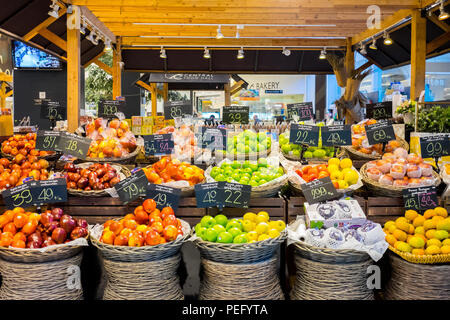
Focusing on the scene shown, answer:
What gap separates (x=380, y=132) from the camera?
121 inches

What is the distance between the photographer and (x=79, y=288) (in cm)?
210

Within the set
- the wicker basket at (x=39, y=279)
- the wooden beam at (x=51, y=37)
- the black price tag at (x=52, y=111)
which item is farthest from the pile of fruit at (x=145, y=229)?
the wooden beam at (x=51, y=37)

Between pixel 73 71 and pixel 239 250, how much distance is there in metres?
4.37

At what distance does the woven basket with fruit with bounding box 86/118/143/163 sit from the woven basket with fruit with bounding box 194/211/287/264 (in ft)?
4.89

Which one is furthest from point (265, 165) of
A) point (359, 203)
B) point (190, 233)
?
point (190, 233)

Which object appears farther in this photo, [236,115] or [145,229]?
[236,115]

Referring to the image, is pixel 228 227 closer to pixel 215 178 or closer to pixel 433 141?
pixel 215 178

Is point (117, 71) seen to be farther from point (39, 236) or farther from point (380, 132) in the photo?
point (39, 236)

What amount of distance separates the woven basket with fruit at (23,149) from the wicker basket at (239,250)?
78.8 inches

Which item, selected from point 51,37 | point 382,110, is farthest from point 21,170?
point 51,37

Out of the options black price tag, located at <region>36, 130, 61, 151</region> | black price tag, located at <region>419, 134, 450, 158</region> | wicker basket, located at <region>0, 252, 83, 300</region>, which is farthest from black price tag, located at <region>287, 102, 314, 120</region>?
wicker basket, located at <region>0, 252, 83, 300</region>

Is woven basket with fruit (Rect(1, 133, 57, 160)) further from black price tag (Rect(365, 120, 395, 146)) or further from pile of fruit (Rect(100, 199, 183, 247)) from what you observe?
black price tag (Rect(365, 120, 395, 146))

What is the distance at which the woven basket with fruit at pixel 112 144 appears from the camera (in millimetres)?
3389
